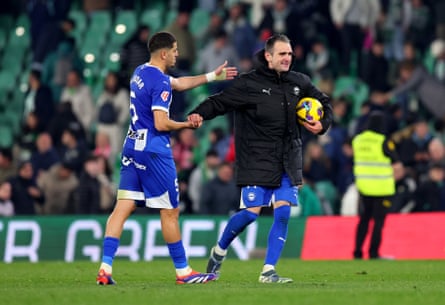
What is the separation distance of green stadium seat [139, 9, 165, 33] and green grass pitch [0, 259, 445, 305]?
11.8 metres

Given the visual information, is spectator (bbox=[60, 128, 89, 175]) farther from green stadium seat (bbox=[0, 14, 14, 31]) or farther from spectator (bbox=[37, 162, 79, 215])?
green stadium seat (bbox=[0, 14, 14, 31])

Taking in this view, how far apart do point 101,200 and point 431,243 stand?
5794 mm

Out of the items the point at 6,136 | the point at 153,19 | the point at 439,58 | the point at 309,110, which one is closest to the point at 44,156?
the point at 6,136

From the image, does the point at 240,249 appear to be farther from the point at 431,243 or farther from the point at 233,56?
the point at 233,56

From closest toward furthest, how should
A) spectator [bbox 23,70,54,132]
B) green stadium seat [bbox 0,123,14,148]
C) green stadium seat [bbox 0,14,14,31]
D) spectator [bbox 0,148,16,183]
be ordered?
spectator [bbox 0,148,16,183]
spectator [bbox 23,70,54,132]
green stadium seat [bbox 0,123,14,148]
green stadium seat [bbox 0,14,14,31]

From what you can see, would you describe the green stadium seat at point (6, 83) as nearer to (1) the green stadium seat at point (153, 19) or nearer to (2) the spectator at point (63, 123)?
(1) the green stadium seat at point (153, 19)

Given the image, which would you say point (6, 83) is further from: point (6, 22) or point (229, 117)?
point (229, 117)

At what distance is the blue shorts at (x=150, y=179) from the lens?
1445 centimetres

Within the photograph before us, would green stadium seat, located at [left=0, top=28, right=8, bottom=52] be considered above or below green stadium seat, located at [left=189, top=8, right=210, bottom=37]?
below

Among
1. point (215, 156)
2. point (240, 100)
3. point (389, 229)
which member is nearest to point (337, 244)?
point (389, 229)

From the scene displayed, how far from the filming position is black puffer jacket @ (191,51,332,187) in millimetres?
15031

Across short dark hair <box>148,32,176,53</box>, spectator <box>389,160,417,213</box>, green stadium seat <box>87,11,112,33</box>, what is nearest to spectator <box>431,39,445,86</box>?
A: spectator <box>389,160,417,213</box>

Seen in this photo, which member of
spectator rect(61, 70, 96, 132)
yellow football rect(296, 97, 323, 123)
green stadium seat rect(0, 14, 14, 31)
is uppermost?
green stadium seat rect(0, 14, 14, 31)

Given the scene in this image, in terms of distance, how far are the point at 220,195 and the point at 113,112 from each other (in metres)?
4.02
